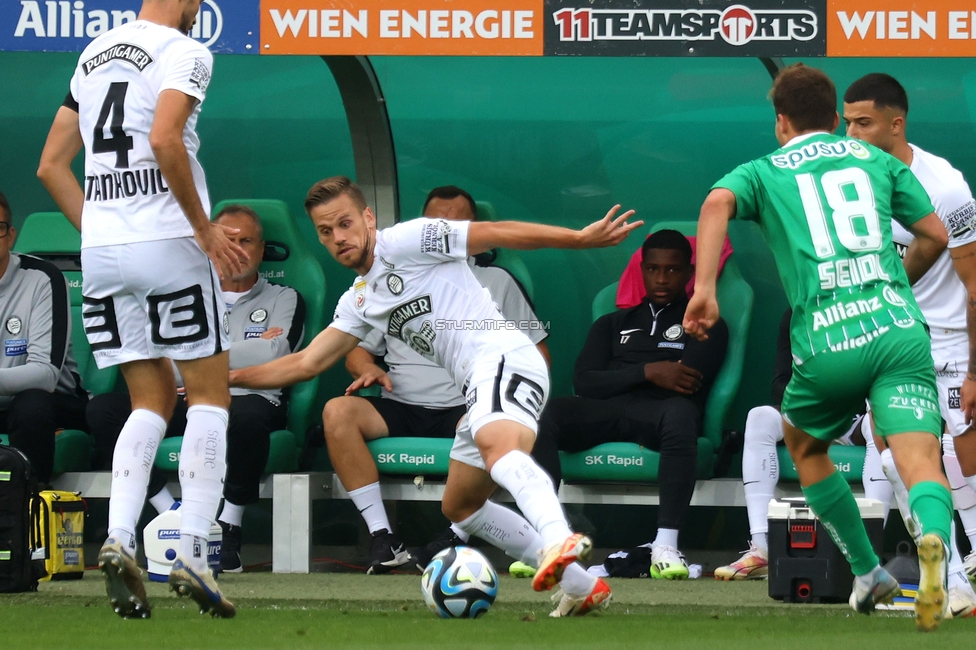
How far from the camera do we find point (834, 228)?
12.8 feet

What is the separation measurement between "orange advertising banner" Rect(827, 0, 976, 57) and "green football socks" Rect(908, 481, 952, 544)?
8.53ft

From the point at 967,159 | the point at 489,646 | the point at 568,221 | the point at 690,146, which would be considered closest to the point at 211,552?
the point at 489,646

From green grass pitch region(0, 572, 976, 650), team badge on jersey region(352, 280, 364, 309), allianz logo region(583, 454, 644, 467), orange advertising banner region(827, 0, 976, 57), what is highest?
orange advertising banner region(827, 0, 976, 57)

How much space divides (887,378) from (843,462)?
230 cm

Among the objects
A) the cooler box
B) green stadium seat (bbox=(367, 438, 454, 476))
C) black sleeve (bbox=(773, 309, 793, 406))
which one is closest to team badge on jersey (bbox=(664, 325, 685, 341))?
black sleeve (bbox=(773, 309, 793, 406))

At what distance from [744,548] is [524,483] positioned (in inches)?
130

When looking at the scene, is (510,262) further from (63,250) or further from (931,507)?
(931,507)

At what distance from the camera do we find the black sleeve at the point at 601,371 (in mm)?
6402

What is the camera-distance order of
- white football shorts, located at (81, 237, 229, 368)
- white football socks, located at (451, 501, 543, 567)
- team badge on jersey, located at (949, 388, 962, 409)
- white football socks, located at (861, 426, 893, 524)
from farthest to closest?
white football socks, located at (861, 426, 893, 524), team badge on jersey, located at (949, 388, 962, 409), white football socks, located at (451, 501, 543, 567), white football shorts, located at (81, 237, 229, 368)

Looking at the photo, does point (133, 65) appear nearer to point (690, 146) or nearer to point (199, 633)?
point (199, 633)

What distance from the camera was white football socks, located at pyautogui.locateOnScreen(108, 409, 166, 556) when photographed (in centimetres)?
413

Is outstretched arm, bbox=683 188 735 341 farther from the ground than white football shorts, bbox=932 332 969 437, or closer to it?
farther from the ground

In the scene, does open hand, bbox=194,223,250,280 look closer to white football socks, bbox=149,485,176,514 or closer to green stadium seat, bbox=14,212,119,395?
white football socks, bbox=149,485,176,514

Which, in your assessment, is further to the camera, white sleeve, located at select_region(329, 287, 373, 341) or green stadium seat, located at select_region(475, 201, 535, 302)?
green stadium seat, located at select_region(475, 201, 535, 302)
